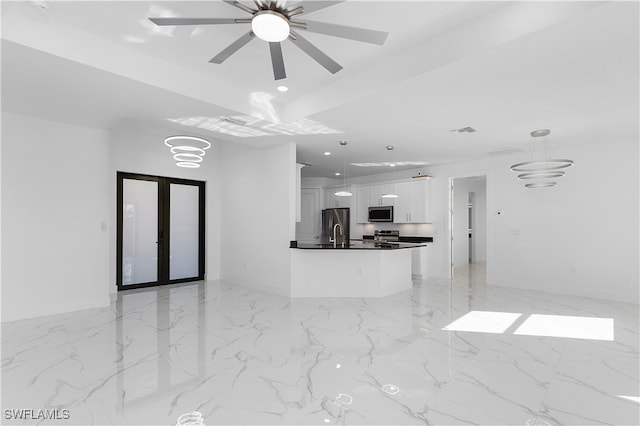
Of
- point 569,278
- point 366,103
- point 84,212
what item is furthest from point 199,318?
point 569,278

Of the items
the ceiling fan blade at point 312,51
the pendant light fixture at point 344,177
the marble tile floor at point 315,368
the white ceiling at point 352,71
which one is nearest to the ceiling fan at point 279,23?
the ceiling fan blade at point 312,51

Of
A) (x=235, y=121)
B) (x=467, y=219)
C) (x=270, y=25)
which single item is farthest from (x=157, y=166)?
(x=467, y=219)

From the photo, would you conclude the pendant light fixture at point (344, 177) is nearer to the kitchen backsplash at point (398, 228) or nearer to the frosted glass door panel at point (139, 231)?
the kitchen backsplash at point (398, 228)

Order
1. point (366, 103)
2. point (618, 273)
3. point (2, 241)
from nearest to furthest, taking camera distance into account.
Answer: point (366, 103) → point (2, 241) → point (618, 273)

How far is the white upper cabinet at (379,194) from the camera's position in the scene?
868 cm

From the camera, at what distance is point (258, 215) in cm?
635

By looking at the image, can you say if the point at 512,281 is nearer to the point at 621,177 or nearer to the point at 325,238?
the point at 621,177

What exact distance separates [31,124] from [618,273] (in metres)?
9.19

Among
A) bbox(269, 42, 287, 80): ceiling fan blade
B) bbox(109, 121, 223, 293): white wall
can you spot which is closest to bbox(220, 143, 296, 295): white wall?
bbox(109, 121, 223, 293): white wall

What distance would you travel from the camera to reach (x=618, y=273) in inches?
Answer: 218

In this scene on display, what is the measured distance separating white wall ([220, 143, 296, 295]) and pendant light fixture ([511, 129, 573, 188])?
361 cm

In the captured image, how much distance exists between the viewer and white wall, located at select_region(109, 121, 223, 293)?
232 inches

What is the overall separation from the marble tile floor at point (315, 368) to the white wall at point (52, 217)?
36cm

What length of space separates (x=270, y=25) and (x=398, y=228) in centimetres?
737
